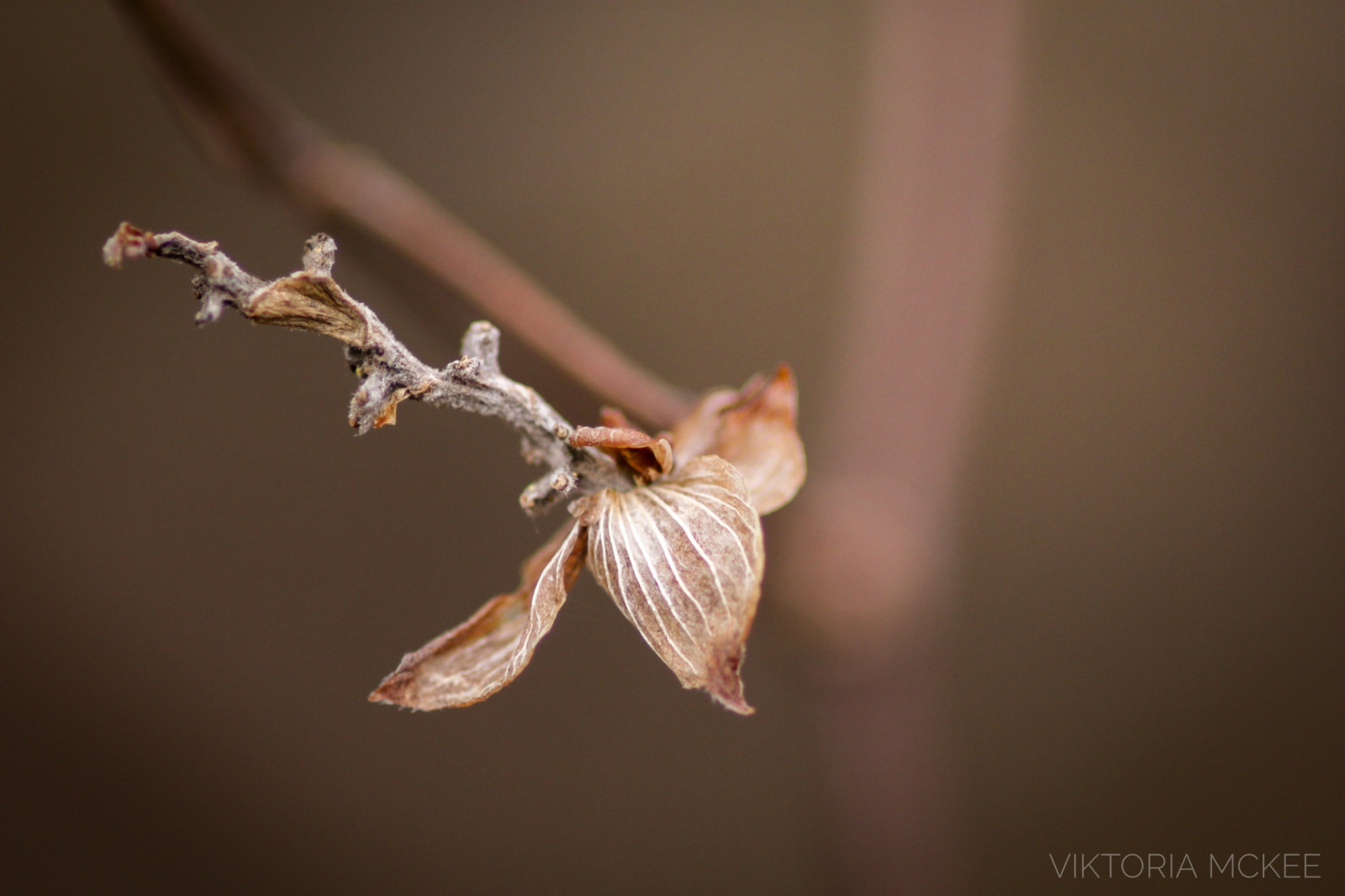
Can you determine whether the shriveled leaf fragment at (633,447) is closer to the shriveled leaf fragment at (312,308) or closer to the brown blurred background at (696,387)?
the shriveled leaf fragment at (312,308)

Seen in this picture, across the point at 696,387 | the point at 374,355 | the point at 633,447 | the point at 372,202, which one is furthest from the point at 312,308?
the point at 696,387

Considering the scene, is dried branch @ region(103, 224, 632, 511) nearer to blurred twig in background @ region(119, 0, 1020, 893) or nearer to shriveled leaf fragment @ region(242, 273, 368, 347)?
shriveled leaf fragment @ region(242, 273, 368, 347)

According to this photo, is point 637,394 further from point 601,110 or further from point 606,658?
point 601,110

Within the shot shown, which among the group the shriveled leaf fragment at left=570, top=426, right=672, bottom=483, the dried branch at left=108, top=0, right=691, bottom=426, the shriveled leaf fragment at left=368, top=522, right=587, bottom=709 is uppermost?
the dried branch at left=108, top=0, right=691, bottom=426

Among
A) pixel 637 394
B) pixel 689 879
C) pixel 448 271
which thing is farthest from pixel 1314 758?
pixel 448 271

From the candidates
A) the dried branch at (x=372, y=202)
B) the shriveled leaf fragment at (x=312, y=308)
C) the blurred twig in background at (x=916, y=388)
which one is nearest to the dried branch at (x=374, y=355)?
the shriveled leaf fragment at (x=312, y=308)

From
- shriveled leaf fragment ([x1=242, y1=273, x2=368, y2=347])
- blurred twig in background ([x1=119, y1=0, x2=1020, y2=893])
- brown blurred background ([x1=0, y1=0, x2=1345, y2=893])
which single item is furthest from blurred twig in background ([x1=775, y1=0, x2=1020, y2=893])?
shriveled leaf fragment ([x1=242, y1=273, x2=368, y2=347])

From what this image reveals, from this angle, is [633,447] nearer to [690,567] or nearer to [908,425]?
[690,567]
